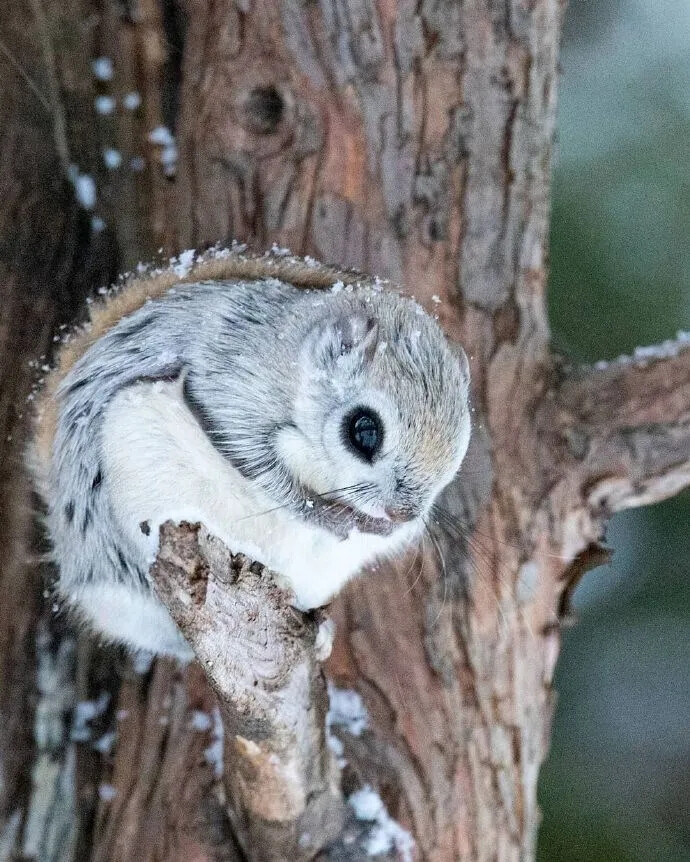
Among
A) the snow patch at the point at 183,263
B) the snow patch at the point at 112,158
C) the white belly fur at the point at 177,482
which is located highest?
the snow patch at the point at 112,158

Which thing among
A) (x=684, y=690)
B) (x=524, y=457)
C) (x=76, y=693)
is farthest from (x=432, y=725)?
(x=684, y=690)

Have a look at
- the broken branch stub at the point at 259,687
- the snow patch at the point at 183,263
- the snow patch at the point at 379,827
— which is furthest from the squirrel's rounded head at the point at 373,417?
the snow patch at the point at 379,827

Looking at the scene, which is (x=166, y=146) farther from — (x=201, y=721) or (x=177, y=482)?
(x=201, y=721)

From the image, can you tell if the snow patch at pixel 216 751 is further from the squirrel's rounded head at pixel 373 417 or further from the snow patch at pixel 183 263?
the snow patch at pixel 183 263

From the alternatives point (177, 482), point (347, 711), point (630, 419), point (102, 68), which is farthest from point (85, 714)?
point (102, 68)

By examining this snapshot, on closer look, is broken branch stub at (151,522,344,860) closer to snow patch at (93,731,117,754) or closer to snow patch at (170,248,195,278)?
snow patch at (93,731,117,754)
